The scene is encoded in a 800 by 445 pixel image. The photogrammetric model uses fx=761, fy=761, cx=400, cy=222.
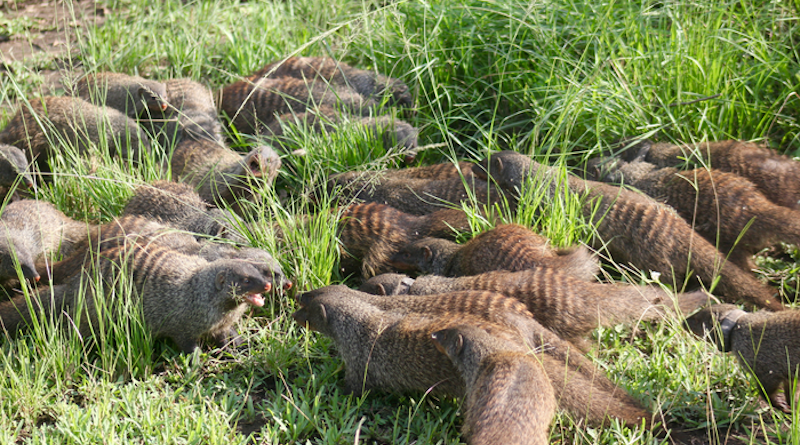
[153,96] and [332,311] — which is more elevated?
[153,96]

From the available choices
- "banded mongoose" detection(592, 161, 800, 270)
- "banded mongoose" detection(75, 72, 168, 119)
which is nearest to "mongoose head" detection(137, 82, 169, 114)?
"banded mongoose" detection(75, 72, 168, 119)

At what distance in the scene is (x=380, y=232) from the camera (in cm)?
428

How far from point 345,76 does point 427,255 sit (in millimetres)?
1913

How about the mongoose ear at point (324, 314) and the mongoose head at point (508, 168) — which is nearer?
the mongoose ear at point (324, 314)

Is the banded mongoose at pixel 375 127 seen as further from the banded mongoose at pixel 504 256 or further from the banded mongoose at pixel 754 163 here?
the banded mongoose at pixel 754 163

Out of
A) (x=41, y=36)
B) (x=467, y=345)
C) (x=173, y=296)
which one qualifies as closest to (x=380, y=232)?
(x=173, y=296)

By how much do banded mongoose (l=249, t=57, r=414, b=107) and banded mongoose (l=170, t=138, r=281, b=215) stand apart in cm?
70

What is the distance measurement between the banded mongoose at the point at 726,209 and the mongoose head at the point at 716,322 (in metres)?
0.51

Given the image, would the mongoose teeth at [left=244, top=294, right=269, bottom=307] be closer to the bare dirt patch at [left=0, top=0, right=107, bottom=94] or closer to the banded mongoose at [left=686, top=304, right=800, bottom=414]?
the banded mongoose at [left=686, top=304, right=800, bottom=414]

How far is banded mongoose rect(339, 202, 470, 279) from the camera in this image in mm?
4195

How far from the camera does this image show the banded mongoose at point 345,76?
5.31 meters

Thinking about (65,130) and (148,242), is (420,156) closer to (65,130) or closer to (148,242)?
(148,242)

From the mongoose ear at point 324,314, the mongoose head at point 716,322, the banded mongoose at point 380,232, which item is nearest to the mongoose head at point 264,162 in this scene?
the banded mongoose at point 380,232

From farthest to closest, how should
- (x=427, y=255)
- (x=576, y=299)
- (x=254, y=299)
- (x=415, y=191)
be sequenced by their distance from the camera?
1. (x=415, y=191)
2. (x=427, y=255)
3. (x=254, y=299)
4. (x=576, y=299)
